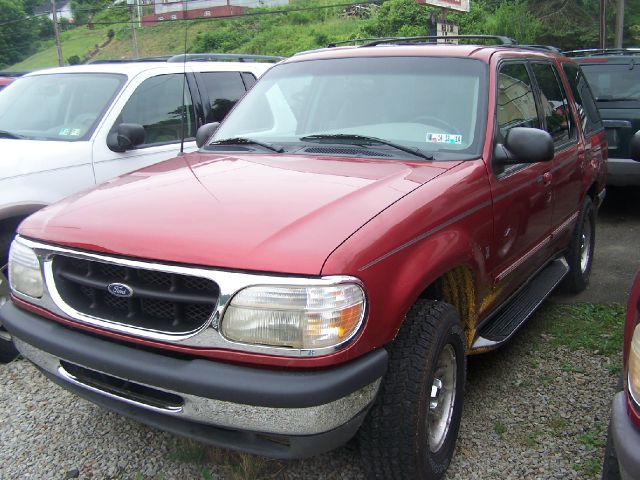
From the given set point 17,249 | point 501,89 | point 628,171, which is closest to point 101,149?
point 17,249

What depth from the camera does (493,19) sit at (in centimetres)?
3111

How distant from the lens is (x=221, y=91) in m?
6.02

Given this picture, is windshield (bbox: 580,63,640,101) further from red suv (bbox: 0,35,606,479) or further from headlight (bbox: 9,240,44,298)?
headlight (bbox: 9,240,44,298)

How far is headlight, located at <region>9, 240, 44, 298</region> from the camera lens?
2.71 meters

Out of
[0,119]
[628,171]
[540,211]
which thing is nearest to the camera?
[540,211]

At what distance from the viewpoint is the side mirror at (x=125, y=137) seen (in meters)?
4.75

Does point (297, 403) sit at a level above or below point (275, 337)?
below

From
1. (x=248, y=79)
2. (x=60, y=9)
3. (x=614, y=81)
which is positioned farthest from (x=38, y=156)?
(x=60, y=9)

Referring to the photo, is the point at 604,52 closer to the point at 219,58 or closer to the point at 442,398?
→ the point at 219,58

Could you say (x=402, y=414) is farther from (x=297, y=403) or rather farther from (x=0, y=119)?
(x=0, y=119)

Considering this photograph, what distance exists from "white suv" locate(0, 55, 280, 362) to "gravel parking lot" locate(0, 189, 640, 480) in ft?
3.01

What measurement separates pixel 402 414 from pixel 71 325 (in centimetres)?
138

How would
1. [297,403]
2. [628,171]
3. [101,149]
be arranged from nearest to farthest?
[297,403] → [101,149] → [628,171]

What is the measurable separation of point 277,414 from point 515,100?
251 centimetres
